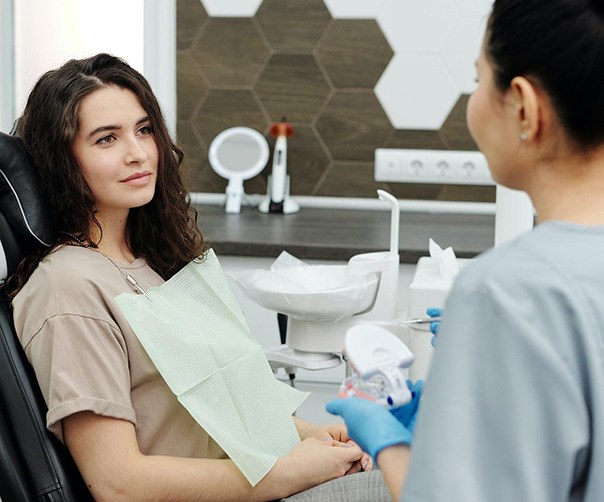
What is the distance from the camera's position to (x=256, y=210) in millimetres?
3387

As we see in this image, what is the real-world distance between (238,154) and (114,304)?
1978 mm

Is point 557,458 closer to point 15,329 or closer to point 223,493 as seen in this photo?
point 223,493

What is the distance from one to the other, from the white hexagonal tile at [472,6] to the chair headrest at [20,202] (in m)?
2.12

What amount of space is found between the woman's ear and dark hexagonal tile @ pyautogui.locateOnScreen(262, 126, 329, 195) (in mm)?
2569

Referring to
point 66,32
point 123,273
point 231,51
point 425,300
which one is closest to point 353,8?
point 231,51

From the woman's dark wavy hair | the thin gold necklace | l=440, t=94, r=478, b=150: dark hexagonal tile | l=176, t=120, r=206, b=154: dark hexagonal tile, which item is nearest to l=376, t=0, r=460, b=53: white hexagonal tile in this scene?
l=440, t=94, r=478, b=150: dark hexagonal tile

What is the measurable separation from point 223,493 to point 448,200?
2.06 meters

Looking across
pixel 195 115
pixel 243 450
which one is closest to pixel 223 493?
pixel 243 450

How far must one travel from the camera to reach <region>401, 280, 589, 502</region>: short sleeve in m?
0.78

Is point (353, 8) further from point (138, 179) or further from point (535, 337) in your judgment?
point (535, 337)

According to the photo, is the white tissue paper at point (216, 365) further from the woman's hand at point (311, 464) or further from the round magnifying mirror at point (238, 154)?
the round magnifying mirror at point (238, 154)

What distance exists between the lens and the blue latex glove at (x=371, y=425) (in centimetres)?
96

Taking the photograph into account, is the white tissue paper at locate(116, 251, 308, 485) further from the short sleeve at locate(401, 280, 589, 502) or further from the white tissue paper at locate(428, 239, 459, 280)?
the short sleeve at locate(401, 280, 589, 502)

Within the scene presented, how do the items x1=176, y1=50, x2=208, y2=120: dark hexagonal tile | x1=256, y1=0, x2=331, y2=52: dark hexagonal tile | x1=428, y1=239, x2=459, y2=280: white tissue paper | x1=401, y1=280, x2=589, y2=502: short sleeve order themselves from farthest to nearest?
x1=176, y1=50, x2=208, y2=120: dark hexagonal tile, x1=256, y1=0, x2=331, y2=52: dark hexagonal tile, x1=428, y1=239, x2=459, y2=280: white tissue paper, x1=401, y1=280, x2=589, y2=502: short sleeve
